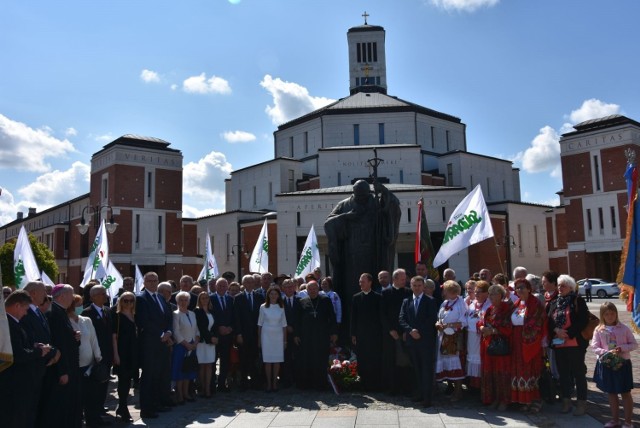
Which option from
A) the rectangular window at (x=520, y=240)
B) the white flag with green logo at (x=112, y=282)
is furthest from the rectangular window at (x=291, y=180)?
the white flag with green logo at (x=112, y=282)

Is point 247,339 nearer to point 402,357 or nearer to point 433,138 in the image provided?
point 402,357

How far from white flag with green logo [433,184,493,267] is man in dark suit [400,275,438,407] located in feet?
9.03

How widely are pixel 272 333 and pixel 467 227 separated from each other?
4.63 m

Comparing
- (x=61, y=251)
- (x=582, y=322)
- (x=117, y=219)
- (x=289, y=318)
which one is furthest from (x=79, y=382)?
(x=61, y=251)

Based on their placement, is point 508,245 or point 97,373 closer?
point 97,373

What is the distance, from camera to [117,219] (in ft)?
167

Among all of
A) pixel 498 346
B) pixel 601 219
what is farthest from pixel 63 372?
pixel 601 219

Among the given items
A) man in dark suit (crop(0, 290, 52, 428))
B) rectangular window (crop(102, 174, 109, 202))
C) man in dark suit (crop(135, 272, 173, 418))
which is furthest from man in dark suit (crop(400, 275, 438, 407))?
rectangular window (crop(102, 174, 109, 202))

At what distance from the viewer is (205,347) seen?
9.55 metres

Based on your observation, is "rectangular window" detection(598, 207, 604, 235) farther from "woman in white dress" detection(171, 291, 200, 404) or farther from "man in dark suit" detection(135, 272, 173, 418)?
"man in dark suit" detection(135, 272, 173, 418)

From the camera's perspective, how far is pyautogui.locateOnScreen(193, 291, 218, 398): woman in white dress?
374 inches

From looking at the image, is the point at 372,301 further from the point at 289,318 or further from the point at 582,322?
the point at 582,322

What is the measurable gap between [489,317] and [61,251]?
197 ft

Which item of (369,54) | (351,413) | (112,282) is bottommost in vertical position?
(351,413)
